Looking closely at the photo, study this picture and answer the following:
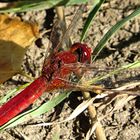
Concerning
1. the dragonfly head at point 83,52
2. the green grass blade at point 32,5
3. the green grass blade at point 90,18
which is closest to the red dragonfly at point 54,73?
the dragonfly head at point 83,52

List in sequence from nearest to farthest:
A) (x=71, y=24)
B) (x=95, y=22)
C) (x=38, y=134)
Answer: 1. (x=38, y=134)
2. (x=71, y=24)
3. (x=95, y=22)

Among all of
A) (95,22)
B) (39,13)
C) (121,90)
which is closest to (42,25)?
(39,13)

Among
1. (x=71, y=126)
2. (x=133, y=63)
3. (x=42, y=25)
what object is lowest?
(x=71, y=126)

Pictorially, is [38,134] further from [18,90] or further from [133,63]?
[133,63]

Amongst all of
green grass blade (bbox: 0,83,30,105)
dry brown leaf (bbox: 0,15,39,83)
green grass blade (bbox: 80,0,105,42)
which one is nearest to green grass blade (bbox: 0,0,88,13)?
dry brown leaf (bbox: 0,15,39,83)

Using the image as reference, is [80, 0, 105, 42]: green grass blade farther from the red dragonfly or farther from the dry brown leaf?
the dry brown leaf
